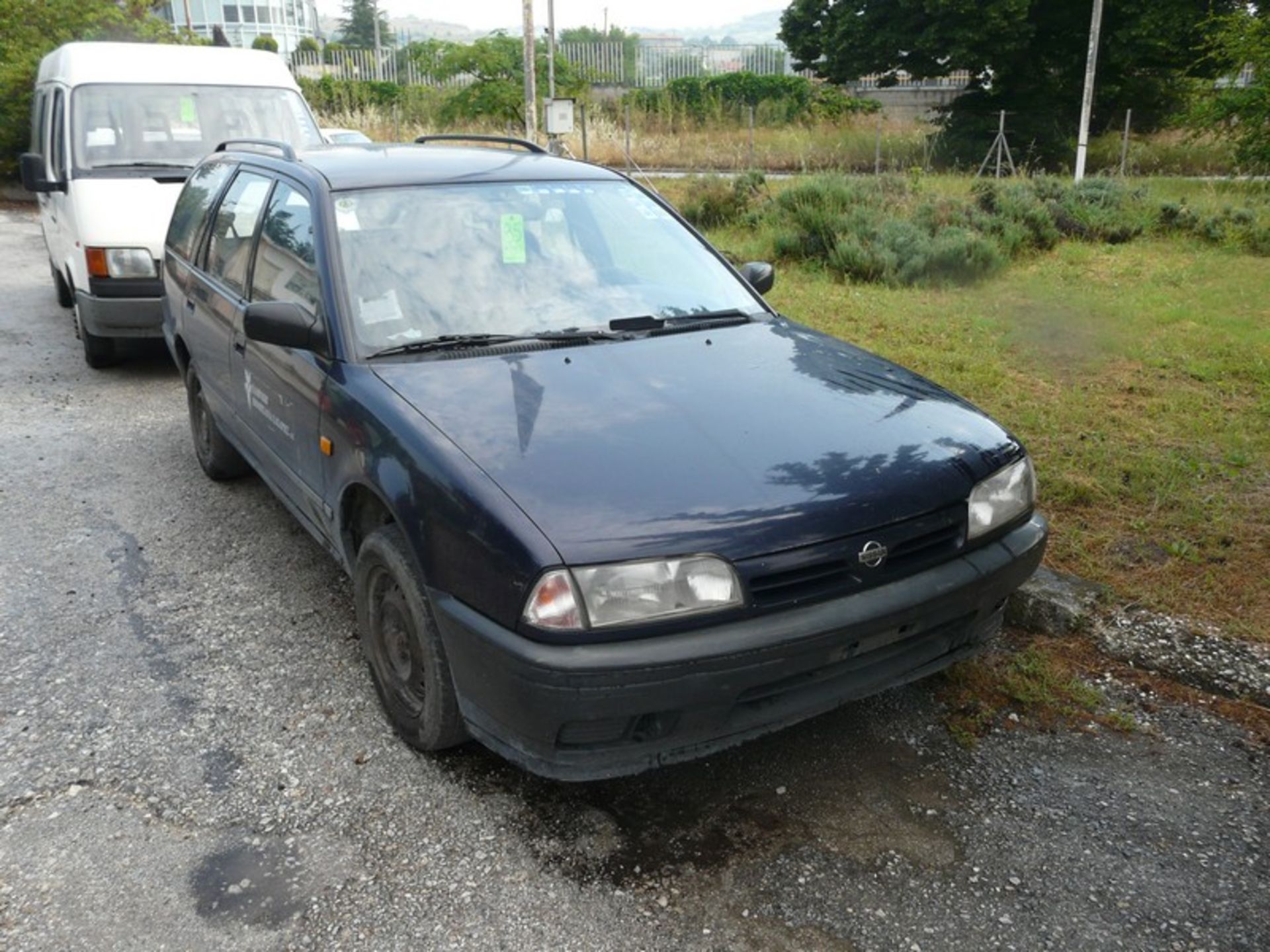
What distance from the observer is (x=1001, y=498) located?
318 cm

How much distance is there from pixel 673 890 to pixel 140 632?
2.41m

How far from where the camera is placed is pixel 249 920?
2572mm

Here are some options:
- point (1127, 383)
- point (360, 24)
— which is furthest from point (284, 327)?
point (360, 24)

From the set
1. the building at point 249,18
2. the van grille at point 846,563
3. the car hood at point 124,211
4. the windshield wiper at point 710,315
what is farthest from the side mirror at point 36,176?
the building at point 249,18

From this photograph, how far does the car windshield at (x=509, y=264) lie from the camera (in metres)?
3.64

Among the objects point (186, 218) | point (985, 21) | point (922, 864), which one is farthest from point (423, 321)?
point (985, 21)

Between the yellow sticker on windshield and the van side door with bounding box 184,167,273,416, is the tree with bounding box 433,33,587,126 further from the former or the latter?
the yellow sticker on windshield

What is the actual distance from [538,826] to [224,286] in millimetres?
2951

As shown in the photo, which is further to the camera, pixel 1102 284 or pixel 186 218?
pixel 1102 284

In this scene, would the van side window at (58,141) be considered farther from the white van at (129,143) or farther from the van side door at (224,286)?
the van side door at (224,286)

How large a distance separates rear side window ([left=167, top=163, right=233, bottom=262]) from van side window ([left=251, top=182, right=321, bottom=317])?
0.98m

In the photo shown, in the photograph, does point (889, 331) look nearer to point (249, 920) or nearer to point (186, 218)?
point (186, 218)

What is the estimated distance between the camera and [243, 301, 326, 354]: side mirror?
351 cm

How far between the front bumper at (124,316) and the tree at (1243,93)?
21.3 feet
